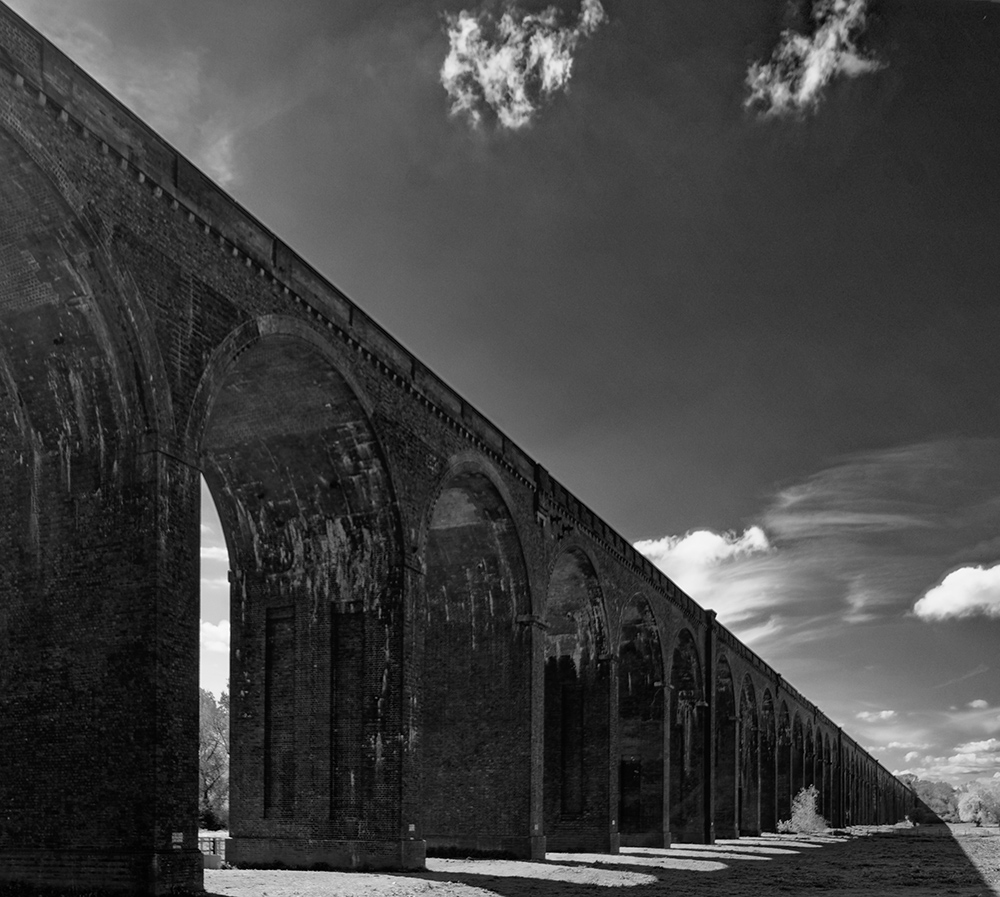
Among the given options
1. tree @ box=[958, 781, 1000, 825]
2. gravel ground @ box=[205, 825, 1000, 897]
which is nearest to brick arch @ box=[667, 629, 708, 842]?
gravel ground @ box=[205, 825, 1000, 897]

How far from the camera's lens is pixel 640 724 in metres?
34.5

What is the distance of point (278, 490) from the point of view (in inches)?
742

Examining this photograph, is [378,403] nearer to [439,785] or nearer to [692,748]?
[439,785]

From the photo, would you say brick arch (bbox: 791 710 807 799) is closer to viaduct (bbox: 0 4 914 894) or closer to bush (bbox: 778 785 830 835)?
bush (bbox: 778 785 830 835)

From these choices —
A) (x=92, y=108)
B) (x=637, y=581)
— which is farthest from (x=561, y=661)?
(x=92, y=108)

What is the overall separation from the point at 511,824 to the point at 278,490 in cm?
933

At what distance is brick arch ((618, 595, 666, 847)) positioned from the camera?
3372cm

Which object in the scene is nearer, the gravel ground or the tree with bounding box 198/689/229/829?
the gravel ground

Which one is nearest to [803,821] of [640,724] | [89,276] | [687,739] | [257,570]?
[687,739]

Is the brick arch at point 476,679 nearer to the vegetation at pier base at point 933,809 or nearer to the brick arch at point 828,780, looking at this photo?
the brick arch at point 828,780

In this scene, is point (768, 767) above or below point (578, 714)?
below

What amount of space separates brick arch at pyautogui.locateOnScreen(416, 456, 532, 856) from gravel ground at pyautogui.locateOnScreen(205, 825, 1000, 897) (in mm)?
1405

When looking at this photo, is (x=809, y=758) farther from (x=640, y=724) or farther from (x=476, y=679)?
(x=476, y=679)

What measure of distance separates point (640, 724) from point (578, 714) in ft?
19.3
